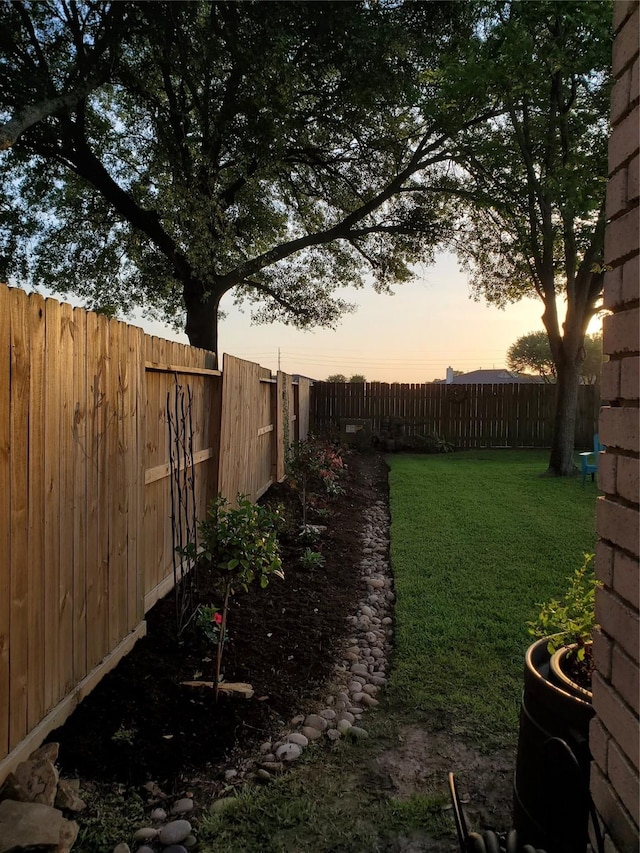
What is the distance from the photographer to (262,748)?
2.63 metres

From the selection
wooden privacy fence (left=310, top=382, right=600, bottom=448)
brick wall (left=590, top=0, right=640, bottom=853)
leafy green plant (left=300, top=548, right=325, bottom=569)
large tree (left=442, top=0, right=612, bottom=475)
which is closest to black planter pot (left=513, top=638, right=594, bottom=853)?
brick wall (left=590, top=0, right=640, bottom=853)

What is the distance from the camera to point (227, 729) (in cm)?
271

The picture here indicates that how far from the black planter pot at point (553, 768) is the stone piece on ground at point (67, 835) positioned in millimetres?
1414

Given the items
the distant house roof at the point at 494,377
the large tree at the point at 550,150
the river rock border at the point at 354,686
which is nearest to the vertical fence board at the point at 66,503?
the river rock border at the point at 354,686

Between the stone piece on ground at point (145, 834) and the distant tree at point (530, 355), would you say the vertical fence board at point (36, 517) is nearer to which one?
the stone piece on ground at point (145, 834)

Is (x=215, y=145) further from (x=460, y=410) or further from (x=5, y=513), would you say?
(x=5, y=513)

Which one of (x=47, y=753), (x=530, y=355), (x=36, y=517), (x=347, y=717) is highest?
(x=530, y=355)

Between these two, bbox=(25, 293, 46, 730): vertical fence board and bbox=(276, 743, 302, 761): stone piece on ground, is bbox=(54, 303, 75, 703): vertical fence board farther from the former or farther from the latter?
bbox=(276, 743, 302, 761): stone piece on ground

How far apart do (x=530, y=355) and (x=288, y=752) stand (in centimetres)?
5503

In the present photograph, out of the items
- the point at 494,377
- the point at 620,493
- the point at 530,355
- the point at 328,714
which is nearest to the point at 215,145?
the point at 328,714

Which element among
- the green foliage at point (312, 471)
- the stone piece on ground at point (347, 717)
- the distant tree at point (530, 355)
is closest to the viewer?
the stone piece on ground at point (347, 717)

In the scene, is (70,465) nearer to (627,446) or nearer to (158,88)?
(627,446)

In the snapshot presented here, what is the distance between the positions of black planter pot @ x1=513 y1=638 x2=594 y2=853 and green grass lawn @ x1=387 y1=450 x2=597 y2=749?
0.84m

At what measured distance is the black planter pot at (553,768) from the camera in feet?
5.48
